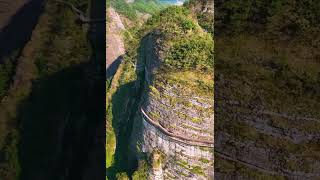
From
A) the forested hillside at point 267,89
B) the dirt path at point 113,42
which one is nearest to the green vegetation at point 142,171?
the forested hillside at point 267,89

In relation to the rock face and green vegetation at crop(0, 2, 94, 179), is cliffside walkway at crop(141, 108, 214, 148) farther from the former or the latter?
green vegetation at crop(0, 2, 94, 179)

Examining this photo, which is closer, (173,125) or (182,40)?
(182,40)

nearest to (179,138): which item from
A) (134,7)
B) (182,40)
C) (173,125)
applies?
(173,125)

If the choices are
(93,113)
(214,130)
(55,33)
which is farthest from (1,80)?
(214,130)

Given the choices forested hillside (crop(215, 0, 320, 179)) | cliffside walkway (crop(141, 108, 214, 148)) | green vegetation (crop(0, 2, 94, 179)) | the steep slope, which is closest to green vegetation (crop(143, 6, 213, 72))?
the steep slope

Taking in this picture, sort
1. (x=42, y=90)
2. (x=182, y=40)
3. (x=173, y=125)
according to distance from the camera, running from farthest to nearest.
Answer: (x=173, y=125)
(x=182, y=40)
(x=42, y=90)

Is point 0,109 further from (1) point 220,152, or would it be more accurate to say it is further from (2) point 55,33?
(1) point 220,152

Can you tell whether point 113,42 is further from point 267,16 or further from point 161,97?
point 267,16
